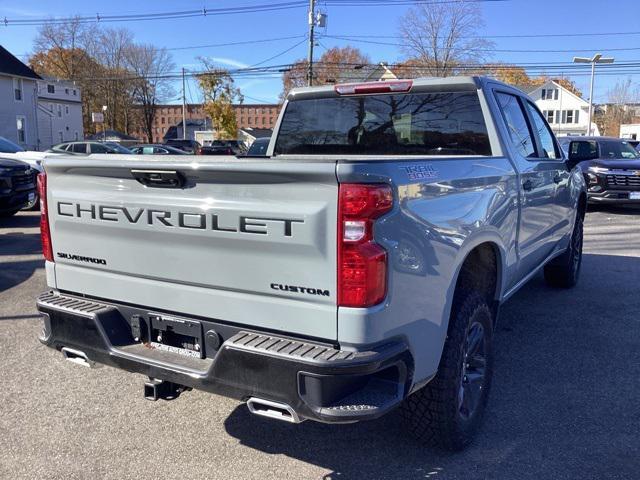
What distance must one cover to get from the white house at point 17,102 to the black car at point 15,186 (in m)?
30.6

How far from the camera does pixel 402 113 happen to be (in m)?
4.34

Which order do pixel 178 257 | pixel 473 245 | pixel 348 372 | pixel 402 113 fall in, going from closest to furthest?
pixel 348 372 → pixel 178 257 → pixel 473 245 → pixel 402 113

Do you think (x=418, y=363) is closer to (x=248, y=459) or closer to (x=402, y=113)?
(x=248, y=459)

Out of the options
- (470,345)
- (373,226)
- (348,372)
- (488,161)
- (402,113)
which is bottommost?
(470,345)

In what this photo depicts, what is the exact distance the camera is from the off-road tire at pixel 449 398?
9.51ft

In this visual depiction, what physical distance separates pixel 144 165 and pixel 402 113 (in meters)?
2.23

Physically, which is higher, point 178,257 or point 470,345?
point 178,257

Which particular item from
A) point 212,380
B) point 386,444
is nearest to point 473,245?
point 386,444

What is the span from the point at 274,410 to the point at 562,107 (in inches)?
3123

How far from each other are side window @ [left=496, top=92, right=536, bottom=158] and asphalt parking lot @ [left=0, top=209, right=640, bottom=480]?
5.41ft

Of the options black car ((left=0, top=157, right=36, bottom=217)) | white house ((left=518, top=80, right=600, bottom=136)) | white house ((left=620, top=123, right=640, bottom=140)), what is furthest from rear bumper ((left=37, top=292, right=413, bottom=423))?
white house ((left=518, top=80, right=600, bottom=136))

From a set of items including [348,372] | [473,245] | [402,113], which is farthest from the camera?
[402,113]

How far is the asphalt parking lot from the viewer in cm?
304

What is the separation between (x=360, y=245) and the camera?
7.57 feet
